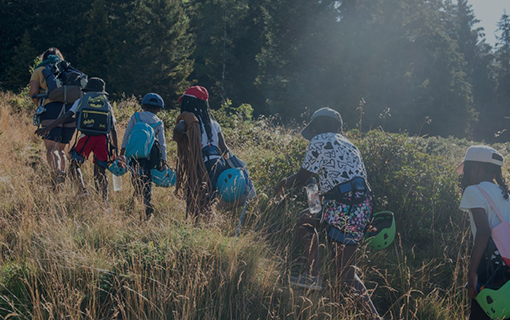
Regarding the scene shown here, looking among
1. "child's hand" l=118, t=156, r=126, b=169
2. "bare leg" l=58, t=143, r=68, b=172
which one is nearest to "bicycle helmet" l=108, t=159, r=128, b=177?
"child's hand" l=118, t=156, r=126, b=169

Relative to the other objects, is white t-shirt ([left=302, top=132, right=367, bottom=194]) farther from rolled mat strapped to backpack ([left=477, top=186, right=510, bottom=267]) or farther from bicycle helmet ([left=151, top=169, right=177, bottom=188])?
bicycle helmet ([left=151, top=169, right=177, bottom=188])

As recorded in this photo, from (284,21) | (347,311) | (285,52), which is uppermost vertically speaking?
(284,21)

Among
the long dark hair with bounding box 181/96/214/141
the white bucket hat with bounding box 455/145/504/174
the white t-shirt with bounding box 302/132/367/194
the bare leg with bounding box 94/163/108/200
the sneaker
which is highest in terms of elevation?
the long dark hair with bounding box 181/96/214/141

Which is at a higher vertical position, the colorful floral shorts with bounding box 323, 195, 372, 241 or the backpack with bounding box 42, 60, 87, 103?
the backpack with bounding box 42, 60, 87, 103

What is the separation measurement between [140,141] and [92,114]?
0.78 m

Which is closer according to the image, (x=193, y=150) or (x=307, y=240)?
(x=307, y=240)

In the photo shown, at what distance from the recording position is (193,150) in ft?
15.7

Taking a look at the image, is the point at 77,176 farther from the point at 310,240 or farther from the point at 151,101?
the point at 310,240

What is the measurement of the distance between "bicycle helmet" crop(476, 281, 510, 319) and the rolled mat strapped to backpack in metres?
0.21

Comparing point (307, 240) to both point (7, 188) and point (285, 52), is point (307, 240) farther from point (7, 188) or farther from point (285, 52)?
point (285, 52)

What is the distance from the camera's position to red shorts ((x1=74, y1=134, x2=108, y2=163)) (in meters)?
5.71

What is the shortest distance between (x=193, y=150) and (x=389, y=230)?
2087mm

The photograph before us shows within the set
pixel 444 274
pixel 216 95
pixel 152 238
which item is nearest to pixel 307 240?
pixel 152 238

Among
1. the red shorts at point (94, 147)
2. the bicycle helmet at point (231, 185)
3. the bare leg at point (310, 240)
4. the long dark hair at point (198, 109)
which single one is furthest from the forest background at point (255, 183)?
the long dark hair at point (198, 109)
